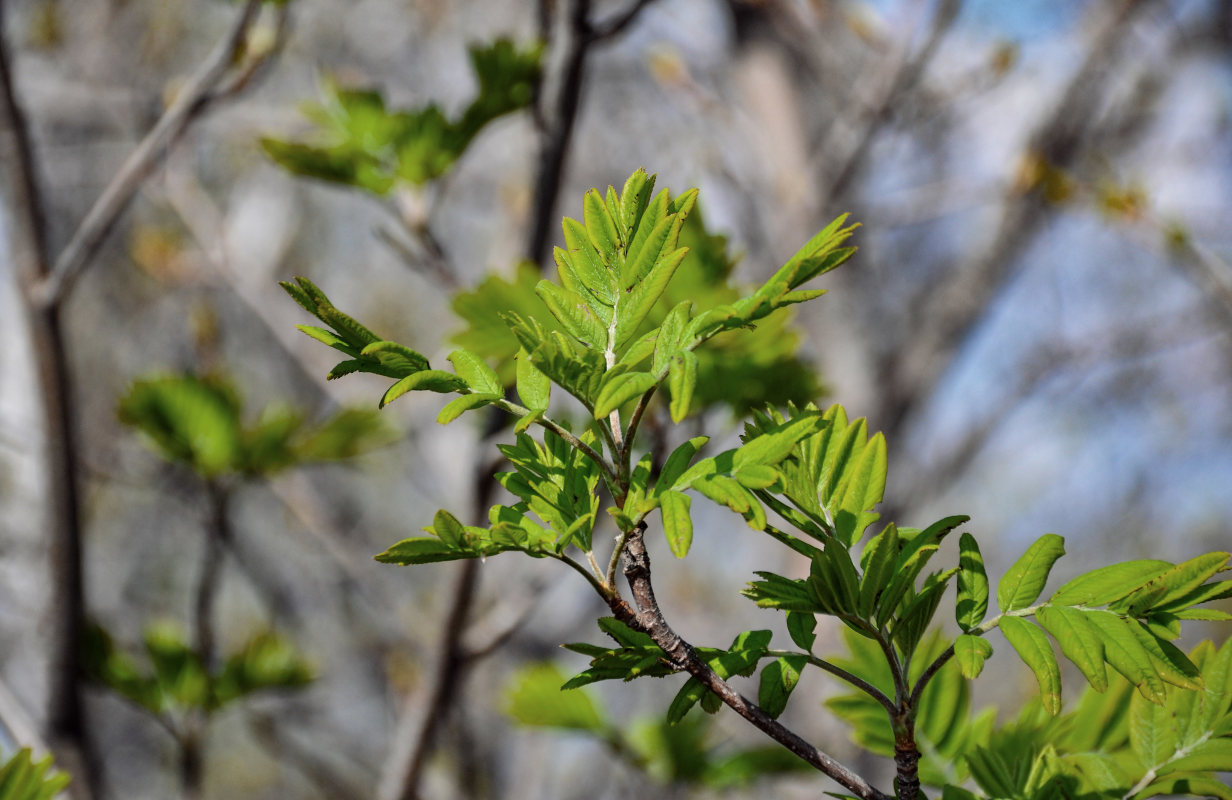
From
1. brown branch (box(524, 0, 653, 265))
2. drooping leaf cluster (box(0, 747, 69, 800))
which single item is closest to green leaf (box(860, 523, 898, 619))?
drooping leaf cluster (box(0, 747, 69, 800))

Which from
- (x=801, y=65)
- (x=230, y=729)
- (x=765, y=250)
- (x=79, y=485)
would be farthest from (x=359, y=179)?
(x=230, y=729)

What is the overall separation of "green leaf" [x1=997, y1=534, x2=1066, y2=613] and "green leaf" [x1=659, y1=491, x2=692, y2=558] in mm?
123

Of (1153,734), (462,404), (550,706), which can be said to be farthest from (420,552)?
(550,706)

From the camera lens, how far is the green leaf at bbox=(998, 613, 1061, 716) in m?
0.27

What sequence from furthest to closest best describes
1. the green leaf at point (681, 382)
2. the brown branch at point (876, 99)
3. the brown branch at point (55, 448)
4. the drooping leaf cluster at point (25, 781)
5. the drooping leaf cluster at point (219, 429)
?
the brown branch at point (876, 99), the drooping leaf cluster at point (219, 429), the brown branch at point (55, 448), the drooping leaf cluster at point (25, 781), the green leaf at point (681, 382)

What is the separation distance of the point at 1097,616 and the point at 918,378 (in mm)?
1697

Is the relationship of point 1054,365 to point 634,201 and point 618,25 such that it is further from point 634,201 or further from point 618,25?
point 634,201

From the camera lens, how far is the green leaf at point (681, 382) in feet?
0.82

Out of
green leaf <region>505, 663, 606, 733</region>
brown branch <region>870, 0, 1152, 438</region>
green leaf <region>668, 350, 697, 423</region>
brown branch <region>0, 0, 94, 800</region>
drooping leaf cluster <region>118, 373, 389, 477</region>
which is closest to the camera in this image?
green leaf <region>668, 350, 697, 423</region>

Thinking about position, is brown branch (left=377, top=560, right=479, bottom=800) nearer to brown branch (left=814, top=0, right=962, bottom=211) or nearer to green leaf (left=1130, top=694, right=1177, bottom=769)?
green leaf (left=1130, top=694, right=1177, bottom=769)

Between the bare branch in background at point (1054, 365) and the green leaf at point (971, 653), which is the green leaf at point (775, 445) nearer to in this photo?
the green leaf at point (971, 653)

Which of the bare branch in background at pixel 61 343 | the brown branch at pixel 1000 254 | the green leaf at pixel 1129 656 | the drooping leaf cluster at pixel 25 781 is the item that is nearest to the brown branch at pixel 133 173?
the bare branch in background at pixel 61 343

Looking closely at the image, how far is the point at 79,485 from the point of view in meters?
0.81

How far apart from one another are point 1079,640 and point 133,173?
85cm
